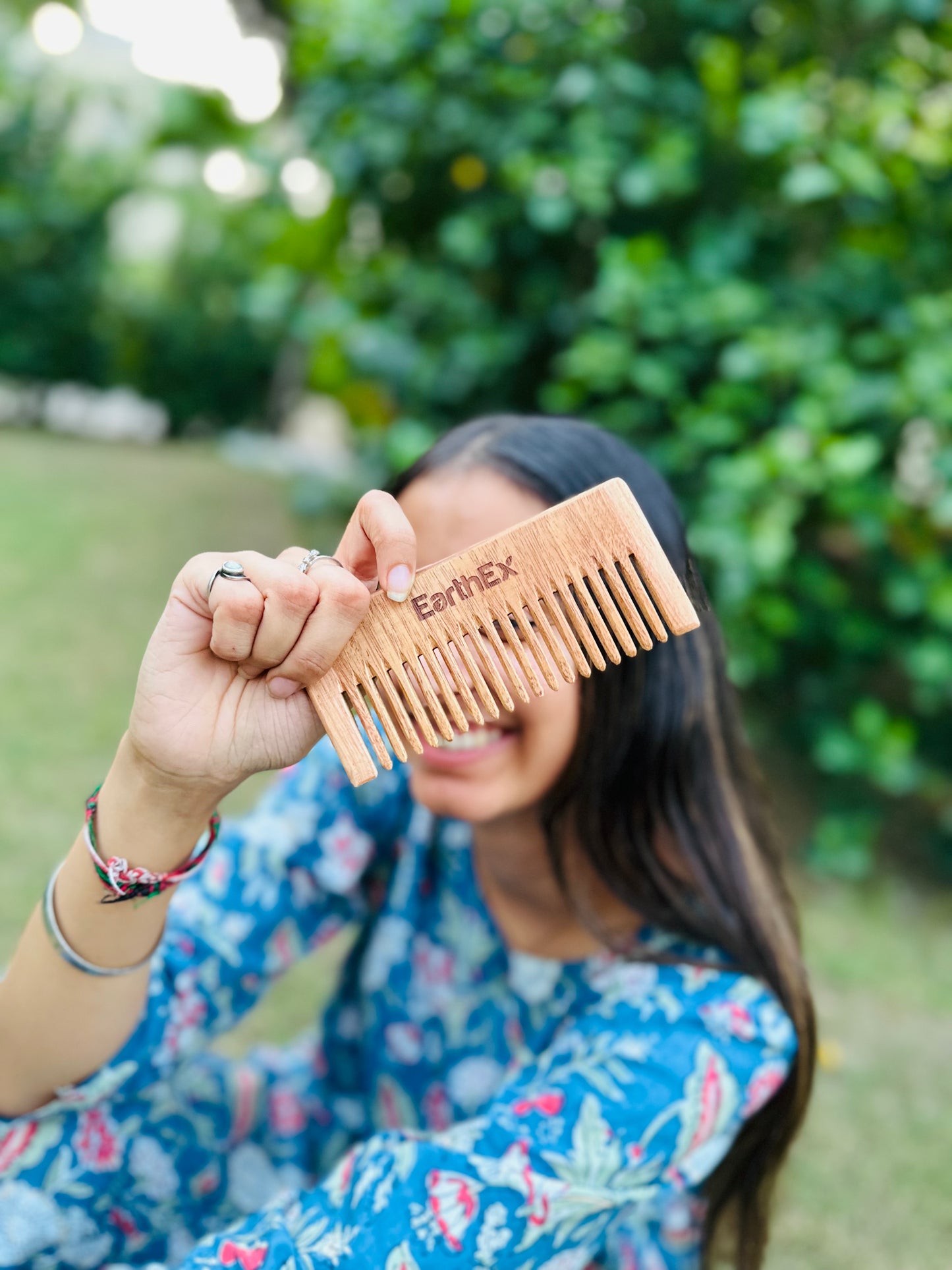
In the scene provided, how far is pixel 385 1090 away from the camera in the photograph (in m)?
2.06

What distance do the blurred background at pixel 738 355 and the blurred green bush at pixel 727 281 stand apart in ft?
0.05

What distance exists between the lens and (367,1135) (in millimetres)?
2121

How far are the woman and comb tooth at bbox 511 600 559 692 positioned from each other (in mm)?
145

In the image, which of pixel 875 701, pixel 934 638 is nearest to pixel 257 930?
pixel 934 638

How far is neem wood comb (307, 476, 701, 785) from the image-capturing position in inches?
48.3

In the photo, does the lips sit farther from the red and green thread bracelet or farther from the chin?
the red and green thread bracelet

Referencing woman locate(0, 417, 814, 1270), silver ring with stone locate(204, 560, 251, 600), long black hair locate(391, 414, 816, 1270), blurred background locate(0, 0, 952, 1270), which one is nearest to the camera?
silver ring with stone locate(204, 560, 251, 600)

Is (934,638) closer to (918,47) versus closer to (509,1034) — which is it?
(918,47)

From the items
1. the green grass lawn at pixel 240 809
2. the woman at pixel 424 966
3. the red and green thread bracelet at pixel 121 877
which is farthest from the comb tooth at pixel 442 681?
the green grass lawn at pixel 240 809

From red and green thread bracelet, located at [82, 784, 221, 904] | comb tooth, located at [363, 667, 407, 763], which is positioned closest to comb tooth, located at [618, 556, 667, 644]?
comb tooth, located at [363, 667, 407, 763]

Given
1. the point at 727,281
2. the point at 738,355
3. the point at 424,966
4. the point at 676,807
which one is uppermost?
the point at 727,281

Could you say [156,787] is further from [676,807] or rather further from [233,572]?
[676,807]

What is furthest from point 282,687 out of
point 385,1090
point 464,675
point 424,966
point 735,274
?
point 735,274

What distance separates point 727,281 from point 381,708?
2980 mm
